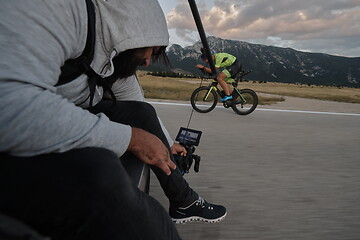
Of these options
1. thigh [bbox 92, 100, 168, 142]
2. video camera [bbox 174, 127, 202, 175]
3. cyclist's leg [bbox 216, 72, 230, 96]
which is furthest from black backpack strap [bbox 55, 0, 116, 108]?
cyclist's leg [bbox 216, 72, 230, 96]

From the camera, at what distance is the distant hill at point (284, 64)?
16588 centimetres

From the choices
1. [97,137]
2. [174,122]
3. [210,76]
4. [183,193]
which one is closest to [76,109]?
[97,137]

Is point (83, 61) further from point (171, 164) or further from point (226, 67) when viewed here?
point (226, 67)

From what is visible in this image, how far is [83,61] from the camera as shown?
2.89ft

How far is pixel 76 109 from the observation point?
0.70 meters

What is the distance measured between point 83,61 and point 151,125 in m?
0.45

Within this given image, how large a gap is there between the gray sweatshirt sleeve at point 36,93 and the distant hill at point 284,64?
163m

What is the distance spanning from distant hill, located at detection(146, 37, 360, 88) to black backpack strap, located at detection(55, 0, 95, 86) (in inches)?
6421

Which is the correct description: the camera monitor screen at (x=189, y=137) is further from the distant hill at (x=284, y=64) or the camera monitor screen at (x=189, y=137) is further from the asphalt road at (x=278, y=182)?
the distant hill at (x=284, y=64)

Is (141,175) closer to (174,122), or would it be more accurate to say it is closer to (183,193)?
(183,193)

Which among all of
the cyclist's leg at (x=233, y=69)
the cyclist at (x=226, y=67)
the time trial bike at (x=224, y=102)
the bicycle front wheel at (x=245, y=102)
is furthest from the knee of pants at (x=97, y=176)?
the cyclist's leg at (x=233, y=69)

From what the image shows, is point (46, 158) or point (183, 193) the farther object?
point (183, 193)

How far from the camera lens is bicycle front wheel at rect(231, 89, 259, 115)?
486cm

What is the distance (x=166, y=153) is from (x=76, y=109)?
42 centimetres
